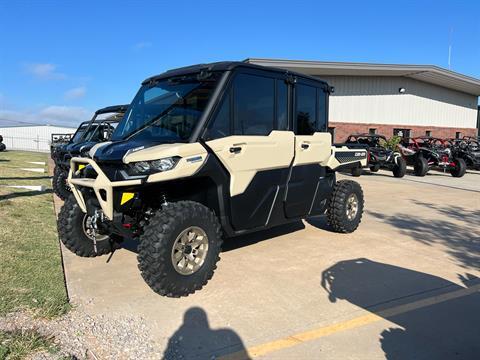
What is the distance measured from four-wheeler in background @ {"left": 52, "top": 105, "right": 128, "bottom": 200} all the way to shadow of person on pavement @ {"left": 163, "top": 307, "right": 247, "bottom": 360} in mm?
5782

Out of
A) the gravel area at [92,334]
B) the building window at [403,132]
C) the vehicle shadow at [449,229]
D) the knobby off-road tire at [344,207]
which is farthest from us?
the building window at [403,132]

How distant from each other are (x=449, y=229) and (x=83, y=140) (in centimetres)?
875

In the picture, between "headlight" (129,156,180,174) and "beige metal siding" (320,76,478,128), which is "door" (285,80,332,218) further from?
"beige metal siding" (320,76,478,128)

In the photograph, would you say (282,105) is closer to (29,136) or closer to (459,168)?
(459,168)

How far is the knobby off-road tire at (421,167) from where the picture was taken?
18609mm

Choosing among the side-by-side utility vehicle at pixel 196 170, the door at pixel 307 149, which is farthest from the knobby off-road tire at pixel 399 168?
the side-by-side utility vehicle at pixel 196 170

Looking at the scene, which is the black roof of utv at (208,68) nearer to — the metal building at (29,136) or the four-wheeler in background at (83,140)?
the four-wheeler in background at (83,140)

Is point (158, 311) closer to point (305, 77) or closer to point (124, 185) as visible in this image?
point (124, 185)

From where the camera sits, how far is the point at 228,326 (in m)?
3.79

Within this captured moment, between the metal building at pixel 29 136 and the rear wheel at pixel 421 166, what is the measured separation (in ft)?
136

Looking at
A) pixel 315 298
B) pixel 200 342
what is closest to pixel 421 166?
pixel 315 298

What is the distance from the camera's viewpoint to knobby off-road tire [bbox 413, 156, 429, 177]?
1861 cm

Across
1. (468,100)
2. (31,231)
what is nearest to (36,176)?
(31,231)

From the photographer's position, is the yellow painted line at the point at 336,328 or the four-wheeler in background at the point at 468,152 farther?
the four-wheeler in background at the point at 468,152
